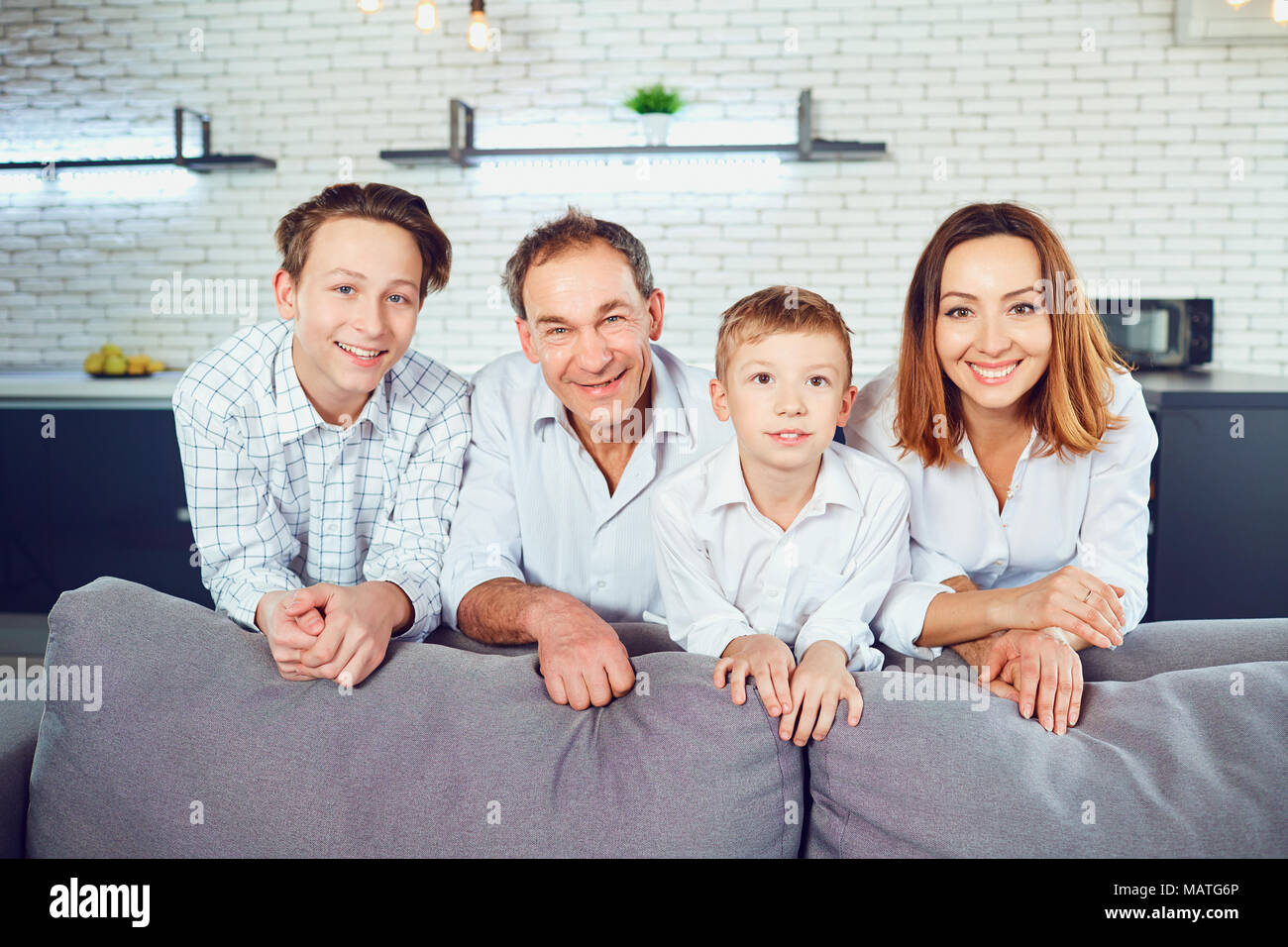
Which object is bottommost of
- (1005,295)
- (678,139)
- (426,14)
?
(1005,295)

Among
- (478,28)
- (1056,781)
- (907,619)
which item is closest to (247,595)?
(907,619)

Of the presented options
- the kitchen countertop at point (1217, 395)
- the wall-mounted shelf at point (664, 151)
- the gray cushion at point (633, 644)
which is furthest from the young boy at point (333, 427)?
the wall-mounted shelf at point (664, 151)

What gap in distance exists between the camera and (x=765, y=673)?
4.24 feet

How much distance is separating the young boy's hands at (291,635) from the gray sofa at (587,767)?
3 cm

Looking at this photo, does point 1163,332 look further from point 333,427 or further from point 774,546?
point 333,427

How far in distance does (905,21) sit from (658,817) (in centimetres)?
465

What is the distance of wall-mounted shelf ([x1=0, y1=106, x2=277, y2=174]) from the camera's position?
4898 millimetres

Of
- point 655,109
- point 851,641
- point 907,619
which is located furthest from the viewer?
point 655,109

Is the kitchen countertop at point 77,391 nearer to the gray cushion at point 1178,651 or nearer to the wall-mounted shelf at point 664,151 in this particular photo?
the wall-mounted shelf at point 664,151

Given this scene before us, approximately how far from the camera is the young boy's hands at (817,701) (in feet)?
4.11

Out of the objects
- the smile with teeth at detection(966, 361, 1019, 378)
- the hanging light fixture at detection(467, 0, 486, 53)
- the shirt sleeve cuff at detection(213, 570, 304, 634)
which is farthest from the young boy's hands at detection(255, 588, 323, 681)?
the hanging light fixture at detection(467, 0, 486, 53)

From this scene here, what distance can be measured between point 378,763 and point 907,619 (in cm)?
89

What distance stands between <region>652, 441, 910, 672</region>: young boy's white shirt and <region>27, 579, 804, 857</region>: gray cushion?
1.04 ft
